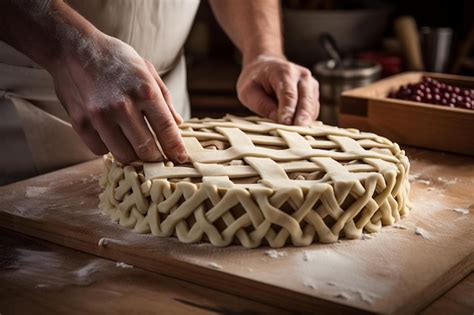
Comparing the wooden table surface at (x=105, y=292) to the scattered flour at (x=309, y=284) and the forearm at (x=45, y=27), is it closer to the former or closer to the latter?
the scattered flour at (x=309, y=284)

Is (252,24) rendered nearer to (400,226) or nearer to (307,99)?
(307,99)

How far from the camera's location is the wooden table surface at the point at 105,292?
980mm

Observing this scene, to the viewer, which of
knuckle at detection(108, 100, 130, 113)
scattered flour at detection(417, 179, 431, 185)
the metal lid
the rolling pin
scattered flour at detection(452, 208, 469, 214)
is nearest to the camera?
knuckle at detection(108, 100, 130, 113)

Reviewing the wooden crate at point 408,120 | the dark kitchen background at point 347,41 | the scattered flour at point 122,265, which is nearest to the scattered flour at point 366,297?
the scattered flour at point 122,265

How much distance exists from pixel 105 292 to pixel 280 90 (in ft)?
2.39

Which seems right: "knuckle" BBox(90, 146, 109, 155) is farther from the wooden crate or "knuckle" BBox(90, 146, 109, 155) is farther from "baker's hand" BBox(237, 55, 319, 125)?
the wooden crate

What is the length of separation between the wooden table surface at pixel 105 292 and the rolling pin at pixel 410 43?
1.79 m

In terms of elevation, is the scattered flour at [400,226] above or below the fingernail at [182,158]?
below

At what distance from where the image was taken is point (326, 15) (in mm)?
2791

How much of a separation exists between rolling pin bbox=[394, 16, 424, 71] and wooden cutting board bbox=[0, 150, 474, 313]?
4.72ft

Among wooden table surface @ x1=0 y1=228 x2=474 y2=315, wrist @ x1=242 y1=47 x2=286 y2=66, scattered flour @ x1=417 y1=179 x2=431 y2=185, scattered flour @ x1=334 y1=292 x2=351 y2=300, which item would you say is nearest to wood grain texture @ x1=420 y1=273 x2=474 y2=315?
wooden table surface @ x1=0 y1=228 x2=474 y2=315

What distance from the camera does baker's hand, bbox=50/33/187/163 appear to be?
1.19m

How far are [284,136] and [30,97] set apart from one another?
1.87ft

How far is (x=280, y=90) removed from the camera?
5.23ft
